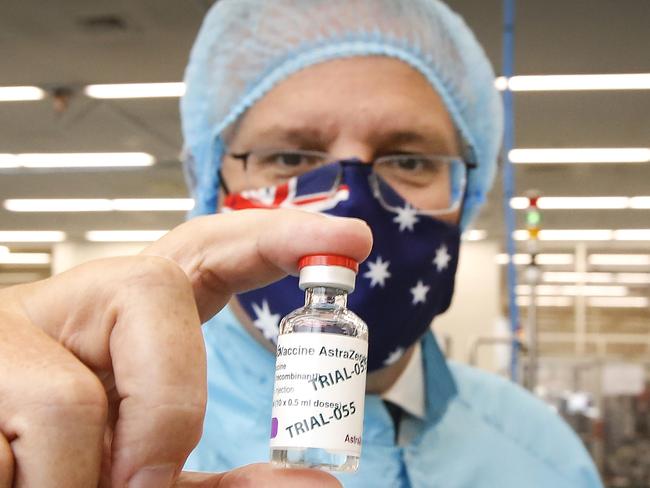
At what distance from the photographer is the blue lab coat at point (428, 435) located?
98cm

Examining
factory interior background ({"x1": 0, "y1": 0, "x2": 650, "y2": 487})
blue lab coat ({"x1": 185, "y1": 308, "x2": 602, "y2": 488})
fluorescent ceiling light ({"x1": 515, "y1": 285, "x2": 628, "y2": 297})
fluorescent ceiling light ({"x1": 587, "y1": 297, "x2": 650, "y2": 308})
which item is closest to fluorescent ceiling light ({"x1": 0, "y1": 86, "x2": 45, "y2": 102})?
factory interior background ({"x1": 0, "y1": 0, "x2": 650, "y2": 487})

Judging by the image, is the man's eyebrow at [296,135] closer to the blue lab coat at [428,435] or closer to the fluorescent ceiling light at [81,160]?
the blue lab coat at [428,435]

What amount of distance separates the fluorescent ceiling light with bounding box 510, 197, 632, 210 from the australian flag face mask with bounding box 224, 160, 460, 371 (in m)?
1.31

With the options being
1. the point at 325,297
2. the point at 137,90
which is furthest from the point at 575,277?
the point at 325,297

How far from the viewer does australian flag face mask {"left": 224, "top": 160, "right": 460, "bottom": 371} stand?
3.06ft

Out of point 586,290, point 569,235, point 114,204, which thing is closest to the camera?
point 569,235

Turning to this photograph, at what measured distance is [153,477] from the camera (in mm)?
479

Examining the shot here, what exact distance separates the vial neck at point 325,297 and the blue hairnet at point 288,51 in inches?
22.7

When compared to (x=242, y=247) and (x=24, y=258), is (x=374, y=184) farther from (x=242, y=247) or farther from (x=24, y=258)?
(x=24, y=258)

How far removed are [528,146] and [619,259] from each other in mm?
524

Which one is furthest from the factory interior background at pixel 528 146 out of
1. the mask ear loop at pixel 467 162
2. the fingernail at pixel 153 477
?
the fingernail at pixel 153 477

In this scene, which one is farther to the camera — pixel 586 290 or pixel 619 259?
pixel 586 290

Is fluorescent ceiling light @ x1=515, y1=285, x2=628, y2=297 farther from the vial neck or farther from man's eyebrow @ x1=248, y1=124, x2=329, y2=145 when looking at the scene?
the vial neck

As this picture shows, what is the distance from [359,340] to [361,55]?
65cm
